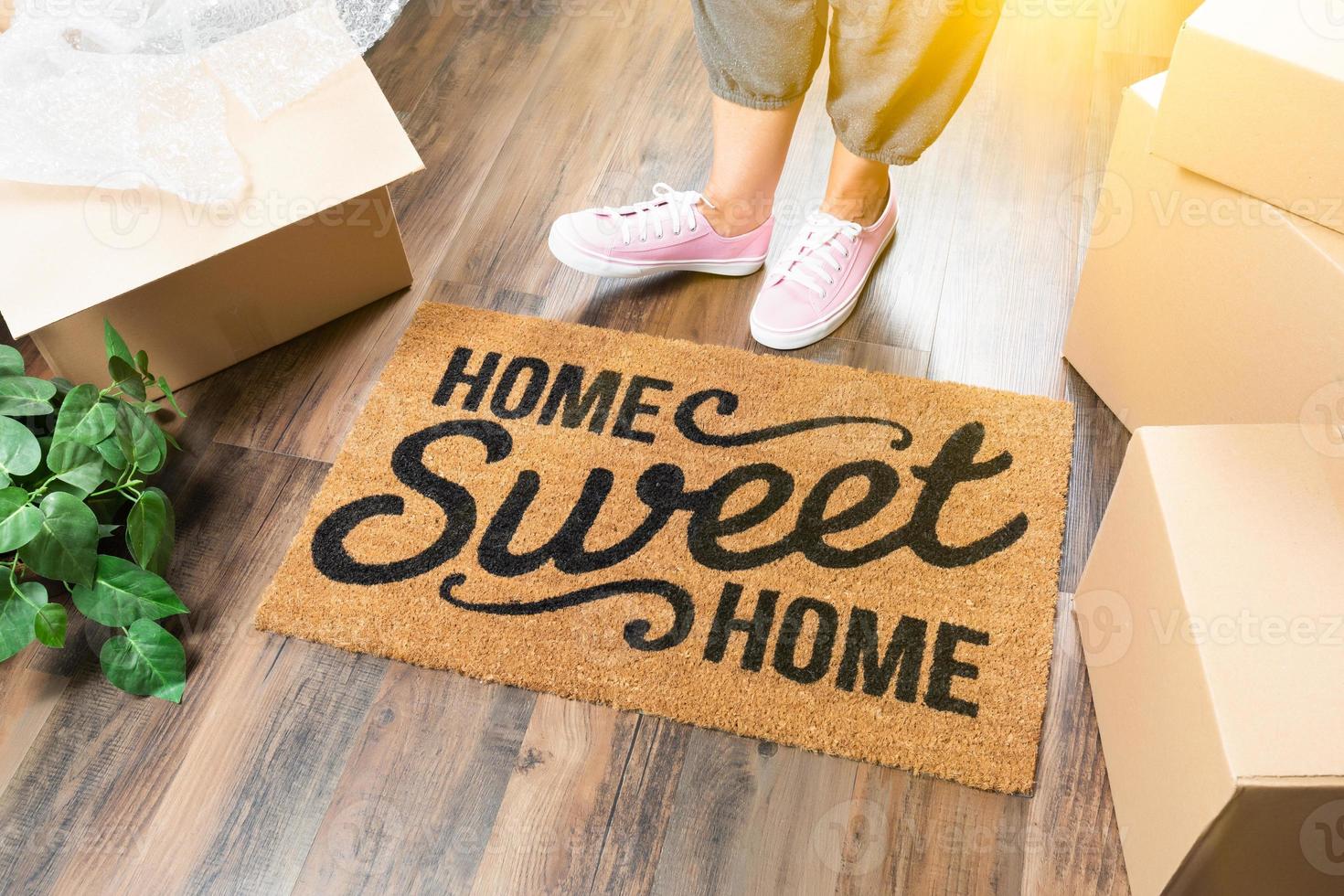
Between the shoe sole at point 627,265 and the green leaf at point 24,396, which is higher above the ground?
the green leaf at point 24,396

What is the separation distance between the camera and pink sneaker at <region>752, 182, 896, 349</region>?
132 cm

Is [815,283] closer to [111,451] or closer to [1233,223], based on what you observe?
[1233,223]

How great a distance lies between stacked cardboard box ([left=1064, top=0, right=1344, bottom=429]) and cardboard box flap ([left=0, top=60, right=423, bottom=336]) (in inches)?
31.7

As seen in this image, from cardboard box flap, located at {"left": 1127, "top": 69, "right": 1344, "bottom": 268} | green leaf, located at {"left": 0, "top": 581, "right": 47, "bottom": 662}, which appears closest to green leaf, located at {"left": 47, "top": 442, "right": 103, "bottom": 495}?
green leaf, located at {"left": 0, "top": 581, "right": 47, "bottom": 662}

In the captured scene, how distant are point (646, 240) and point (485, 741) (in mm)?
698

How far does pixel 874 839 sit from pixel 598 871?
0.84ft

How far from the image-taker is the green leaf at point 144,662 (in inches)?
39.6

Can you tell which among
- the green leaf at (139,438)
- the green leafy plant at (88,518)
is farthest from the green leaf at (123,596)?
the green leaf at (139,438)

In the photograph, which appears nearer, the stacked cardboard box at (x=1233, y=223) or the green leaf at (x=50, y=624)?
the stacked cardboard box at (x=1233, y=223)

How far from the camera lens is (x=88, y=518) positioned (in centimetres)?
97

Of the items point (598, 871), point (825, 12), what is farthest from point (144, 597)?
point (825, 12)

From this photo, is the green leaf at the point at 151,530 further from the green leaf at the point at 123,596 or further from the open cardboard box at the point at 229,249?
the open cardboard box at the point at 229,249

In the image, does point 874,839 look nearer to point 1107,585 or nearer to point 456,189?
point 1107,585

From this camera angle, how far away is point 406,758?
997 mm
